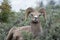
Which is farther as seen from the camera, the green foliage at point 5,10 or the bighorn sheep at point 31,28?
the green foliage at point 5,10

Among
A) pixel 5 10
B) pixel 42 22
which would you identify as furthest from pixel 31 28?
pixel 5 10

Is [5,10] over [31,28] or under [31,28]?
over

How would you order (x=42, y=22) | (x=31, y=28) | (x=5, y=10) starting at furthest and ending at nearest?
(x=5, y=10) < (x=42, y=22) < (x=31, y=28)

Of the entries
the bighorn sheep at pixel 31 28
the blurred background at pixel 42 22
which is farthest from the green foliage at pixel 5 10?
the bighorn sheep at pixel 31 28

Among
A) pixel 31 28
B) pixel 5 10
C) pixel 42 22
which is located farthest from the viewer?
pixel 5 10

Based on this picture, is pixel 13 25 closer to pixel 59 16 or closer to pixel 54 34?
pixel 59 16

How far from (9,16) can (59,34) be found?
7.64 meters

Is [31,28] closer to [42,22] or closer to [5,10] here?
[42,22]

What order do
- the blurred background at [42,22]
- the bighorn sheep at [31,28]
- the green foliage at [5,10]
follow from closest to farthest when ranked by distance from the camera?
the blurred background at [42,22] → the bighorn sheep at [31,28] → the green foliage at [5,10]

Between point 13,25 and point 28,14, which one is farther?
point 13,25

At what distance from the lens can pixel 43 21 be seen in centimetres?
1517

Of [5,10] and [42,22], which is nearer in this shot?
[42,22]

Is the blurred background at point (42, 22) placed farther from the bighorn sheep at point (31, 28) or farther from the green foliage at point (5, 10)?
the bighorn sheep at point (31, 28)

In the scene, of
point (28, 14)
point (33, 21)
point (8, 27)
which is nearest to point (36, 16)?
point (33, 21)
